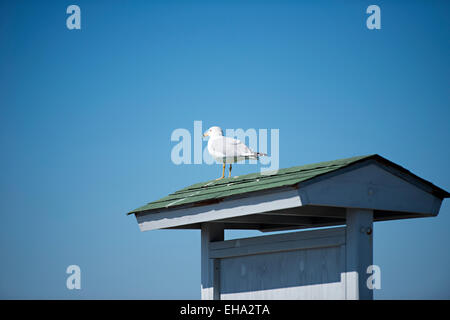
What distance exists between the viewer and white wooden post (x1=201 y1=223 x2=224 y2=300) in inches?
310

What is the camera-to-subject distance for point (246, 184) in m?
7.15

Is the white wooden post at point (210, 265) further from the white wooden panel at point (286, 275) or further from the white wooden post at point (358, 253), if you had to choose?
the white wooden post at point (358, 253)

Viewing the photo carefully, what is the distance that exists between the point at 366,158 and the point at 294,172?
32.1 inches

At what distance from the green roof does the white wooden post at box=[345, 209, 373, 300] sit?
545 mm

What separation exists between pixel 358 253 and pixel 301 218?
1750 millimetres

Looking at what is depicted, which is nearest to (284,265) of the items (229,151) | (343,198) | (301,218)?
(301,218)

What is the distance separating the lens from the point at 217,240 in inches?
318

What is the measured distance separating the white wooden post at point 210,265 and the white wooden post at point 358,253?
1.98 metres

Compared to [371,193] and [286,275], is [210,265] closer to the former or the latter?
[286,275]

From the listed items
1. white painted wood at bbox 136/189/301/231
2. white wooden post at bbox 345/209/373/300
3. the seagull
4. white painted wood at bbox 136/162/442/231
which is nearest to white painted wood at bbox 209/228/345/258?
white wooden post at bbox 345/209/373/300

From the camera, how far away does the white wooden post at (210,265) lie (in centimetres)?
786
